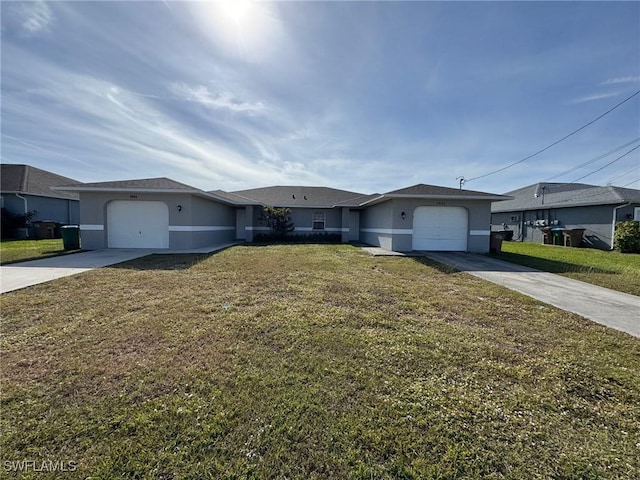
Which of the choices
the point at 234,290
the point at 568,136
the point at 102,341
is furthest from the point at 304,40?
the point at 568,136

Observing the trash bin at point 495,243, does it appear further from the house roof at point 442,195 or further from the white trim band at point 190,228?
the white trim band at point 190,228

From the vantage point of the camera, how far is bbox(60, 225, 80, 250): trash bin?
1148 cm

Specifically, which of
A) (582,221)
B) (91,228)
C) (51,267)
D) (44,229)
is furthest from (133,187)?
(582,221)

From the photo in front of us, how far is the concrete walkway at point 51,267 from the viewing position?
6205mm

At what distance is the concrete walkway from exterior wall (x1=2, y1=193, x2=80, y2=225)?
1234cm

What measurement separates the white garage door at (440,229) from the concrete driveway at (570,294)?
348cm

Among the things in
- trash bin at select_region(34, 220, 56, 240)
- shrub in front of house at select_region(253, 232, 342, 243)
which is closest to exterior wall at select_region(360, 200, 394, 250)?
shrub in front of house at select_region(253, 232, 342, 243)

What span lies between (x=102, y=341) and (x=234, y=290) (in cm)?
260

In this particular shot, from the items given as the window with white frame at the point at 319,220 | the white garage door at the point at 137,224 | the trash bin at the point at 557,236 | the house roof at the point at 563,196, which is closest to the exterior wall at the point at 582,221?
the house roof at the point at 563,196

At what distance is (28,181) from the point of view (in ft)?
60.2

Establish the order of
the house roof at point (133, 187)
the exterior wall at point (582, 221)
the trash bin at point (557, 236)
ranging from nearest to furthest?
1. the house roof at point (133, 187)
2. the exterior wall at point (582, 221)
3. the trash bin at point (557, 236)

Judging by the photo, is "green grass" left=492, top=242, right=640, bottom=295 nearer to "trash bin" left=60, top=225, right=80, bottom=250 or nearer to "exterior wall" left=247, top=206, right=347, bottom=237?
"exterior wall" left=247, top=206, right=347, bottom=237

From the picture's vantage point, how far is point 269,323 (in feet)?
13.3

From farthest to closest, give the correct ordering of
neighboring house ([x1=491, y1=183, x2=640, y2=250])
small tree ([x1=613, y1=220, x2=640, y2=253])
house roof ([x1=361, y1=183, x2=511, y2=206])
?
neighboring house ([x1=491, y1=183, x2=640, y2=250]), small tree ([x1=613, y1=220, x2=640, y2=253]), house roof ([x1=361, y1=183, x2=511, y2=206])
